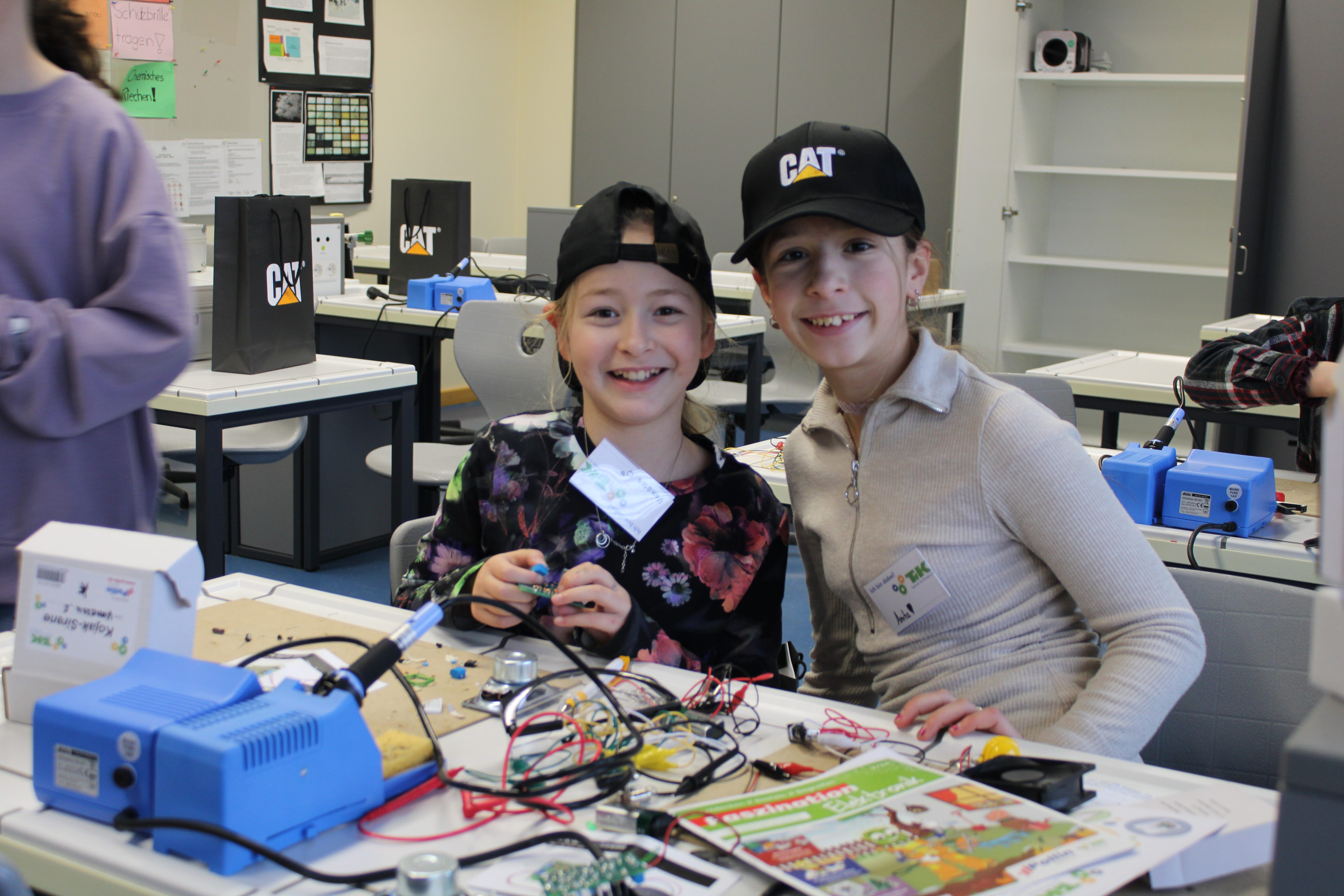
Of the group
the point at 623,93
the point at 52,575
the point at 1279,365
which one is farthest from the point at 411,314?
the point at 623,93

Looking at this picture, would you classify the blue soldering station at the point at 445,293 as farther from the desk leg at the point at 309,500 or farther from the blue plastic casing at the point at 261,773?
the blue plastic casing at the point at 261,773

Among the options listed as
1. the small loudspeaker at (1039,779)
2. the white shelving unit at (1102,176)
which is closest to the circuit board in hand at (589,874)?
the small loudspeaker at (1039,779)

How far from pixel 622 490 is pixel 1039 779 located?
0.60 meters

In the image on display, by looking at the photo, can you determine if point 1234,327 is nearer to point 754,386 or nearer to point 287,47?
point 754,386

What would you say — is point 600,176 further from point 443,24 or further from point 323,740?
point 323,740

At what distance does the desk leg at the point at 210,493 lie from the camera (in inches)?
98.5

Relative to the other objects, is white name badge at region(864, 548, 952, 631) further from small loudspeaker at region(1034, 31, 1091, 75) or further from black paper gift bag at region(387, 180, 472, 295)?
small loudspeaker at region(1034, 31, 1091, 75)

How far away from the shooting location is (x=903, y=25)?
602cm

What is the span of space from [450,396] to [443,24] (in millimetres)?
2093

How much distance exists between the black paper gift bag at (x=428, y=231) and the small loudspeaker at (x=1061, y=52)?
9.47 feet

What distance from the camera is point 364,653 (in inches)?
43.2

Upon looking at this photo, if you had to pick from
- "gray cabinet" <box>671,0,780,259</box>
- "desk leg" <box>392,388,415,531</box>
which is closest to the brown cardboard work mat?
"desk leg" <box>392,388,415,531</box>

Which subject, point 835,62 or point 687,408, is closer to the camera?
point 687,408

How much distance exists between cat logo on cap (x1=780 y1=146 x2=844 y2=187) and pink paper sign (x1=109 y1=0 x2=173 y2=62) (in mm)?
4760
